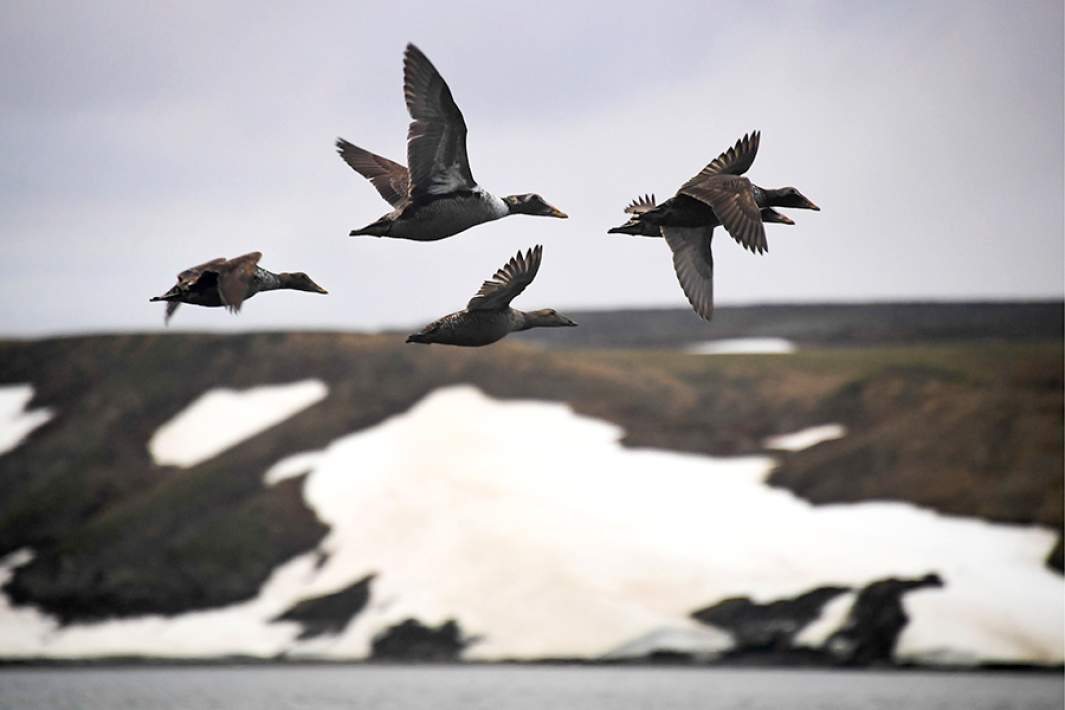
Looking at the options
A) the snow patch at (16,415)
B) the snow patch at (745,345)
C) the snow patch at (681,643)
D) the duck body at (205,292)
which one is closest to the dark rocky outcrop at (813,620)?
the snow patch at (681,643)

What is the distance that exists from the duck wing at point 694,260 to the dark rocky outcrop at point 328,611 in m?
82.0

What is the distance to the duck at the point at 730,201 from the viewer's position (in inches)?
731

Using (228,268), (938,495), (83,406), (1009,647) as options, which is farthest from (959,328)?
(228,268)

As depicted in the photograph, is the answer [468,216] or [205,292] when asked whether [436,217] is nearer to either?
[468,216]

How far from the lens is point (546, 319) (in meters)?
23.2

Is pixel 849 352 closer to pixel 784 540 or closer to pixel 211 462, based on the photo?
pixel 784 540

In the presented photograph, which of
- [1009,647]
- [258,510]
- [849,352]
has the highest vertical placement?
[849,352]

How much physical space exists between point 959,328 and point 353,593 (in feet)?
263

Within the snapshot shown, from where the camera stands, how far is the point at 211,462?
11588 centimetres

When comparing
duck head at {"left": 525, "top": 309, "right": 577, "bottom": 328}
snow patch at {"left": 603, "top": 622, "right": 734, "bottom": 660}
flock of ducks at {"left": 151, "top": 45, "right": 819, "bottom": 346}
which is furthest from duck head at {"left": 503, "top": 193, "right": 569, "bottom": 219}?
snow patch at {"left": 603, "top": 622, "right": 734, "bottom": 660}

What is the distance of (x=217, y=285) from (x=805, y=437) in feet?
323

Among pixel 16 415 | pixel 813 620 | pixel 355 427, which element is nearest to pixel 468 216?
pixel 813 620

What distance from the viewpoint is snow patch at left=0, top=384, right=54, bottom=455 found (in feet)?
397

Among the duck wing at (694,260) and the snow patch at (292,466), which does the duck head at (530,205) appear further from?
the snow patch at (292,466)
